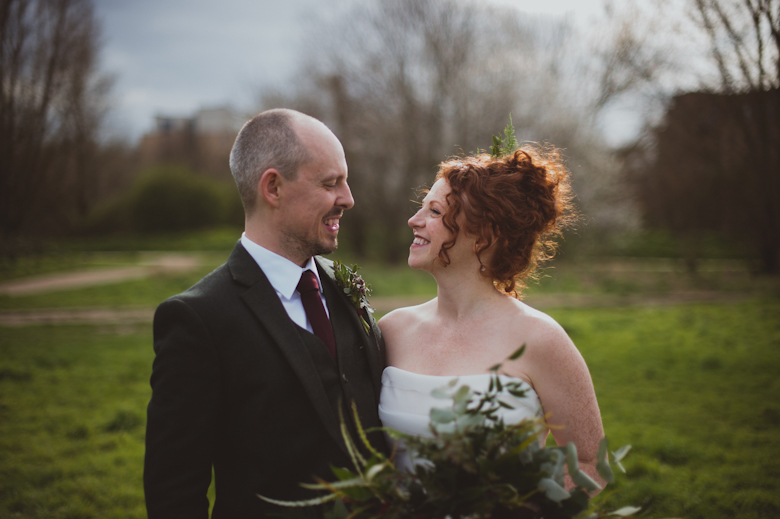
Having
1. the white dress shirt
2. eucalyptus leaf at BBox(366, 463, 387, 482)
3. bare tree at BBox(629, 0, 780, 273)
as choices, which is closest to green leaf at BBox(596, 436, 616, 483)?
eucalyptus leaf at BBox(366, 463, 387, 482)

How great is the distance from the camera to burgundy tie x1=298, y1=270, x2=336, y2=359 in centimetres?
208

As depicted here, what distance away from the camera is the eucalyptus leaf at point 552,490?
1470 millimetres

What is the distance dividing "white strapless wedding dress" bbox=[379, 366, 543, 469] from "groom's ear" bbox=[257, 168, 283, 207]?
1033 mm

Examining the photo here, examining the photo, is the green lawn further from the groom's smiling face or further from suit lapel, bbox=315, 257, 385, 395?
the groom's smiling face

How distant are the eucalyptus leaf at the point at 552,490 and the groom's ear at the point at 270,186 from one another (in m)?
1.48

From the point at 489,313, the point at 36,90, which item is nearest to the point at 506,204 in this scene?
the point at 489,313

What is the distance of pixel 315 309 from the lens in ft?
6.99

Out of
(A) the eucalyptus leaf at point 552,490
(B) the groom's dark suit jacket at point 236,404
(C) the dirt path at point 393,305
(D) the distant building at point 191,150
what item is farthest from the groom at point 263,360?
(D) the distant building at point 191,150

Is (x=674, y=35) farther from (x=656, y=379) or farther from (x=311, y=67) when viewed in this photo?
(x=311, y=67)

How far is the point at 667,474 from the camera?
14.6ft

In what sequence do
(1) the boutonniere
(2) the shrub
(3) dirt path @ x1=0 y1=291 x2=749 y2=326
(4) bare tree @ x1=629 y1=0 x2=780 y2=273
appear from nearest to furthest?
(1) the boutonniere
(4) bare tree @ x1=629 y1=0 x2=780 y2=273
(3) dirt path @ x1=0 y1=291 x2=749 y2=326
(2) the shrub

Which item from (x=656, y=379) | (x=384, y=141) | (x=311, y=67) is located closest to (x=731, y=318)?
(x=656, y=379)

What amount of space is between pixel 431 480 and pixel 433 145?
58.5ft

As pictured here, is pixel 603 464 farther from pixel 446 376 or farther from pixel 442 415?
pixel 446 376
